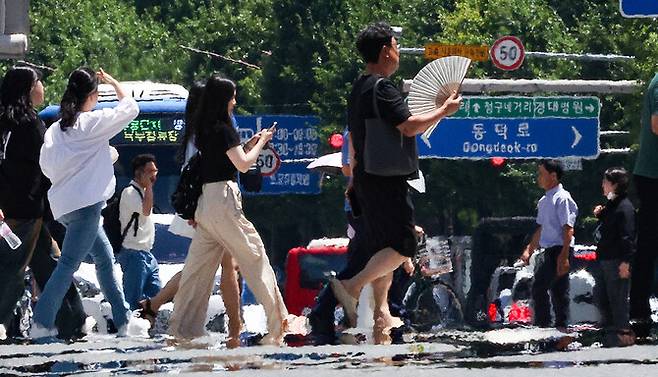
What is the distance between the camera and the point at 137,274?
16062 mm

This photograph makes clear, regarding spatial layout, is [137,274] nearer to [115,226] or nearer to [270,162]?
[115,226]

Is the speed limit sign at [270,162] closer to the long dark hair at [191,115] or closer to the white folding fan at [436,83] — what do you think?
the long dark hair at [191,115]

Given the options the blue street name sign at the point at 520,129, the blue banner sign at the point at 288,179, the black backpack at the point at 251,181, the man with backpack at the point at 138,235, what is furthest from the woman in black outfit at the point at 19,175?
the blue banner sign at the point at 288,179

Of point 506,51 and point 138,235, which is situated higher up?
point 506,51

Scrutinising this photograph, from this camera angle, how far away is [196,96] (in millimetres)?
12883

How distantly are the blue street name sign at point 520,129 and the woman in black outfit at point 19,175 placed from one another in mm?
29432

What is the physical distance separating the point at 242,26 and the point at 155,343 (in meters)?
69.4

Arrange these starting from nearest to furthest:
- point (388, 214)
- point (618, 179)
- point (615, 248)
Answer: point (388, 214)
point (615, 248)
point (618, 179)

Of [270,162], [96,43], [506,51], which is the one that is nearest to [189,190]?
[506,51]

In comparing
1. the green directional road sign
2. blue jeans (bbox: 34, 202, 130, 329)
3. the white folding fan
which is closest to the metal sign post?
the green directional road sign

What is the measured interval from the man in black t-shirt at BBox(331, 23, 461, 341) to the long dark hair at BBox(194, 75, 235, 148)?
2.39ft

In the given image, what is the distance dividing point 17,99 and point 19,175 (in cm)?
46

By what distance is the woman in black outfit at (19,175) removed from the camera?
493 inches

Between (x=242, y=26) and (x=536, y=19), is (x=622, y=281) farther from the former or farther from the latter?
(x=242, y=26)
